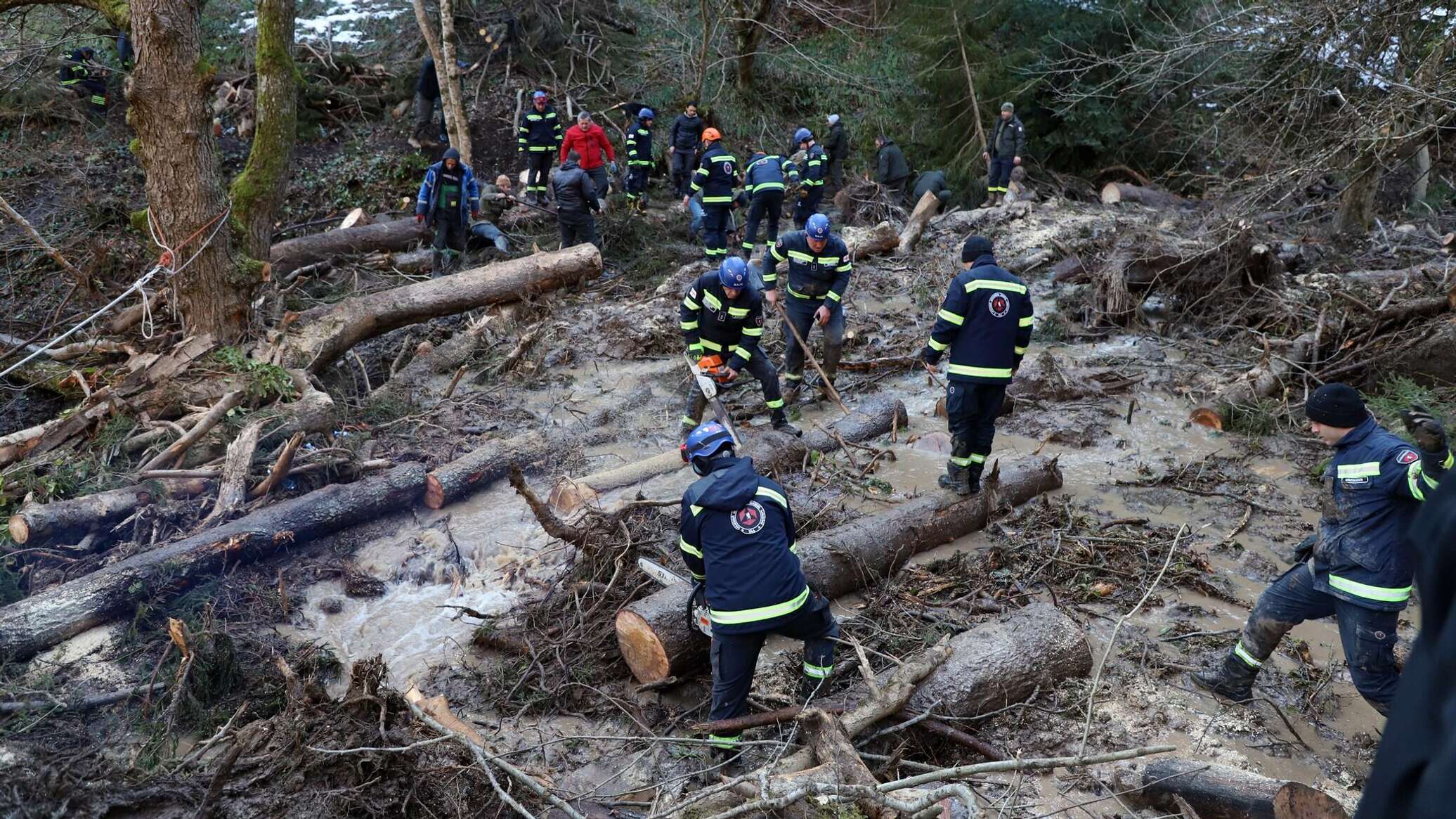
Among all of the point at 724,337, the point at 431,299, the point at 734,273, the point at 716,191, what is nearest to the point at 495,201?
the point at 716,191

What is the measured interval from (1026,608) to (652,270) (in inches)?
343

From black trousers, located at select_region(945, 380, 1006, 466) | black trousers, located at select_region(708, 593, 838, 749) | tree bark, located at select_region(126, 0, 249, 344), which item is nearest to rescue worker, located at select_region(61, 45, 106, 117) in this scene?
tree bark, located at select_region(126, 0, 249, 344)

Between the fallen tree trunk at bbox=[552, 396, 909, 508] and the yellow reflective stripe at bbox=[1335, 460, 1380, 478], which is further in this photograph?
the fallen tree trunk at bbox=[552, 396, 909, 508]

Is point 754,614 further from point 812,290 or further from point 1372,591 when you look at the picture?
point 812,290

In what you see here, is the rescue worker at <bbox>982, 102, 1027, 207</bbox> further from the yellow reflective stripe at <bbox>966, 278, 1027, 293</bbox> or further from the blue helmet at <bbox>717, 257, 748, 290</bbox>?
the yellow reflective stripe at <bbox>966, 278, 1027, 293</bbox>

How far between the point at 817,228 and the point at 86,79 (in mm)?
12469

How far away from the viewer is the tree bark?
7531 mm

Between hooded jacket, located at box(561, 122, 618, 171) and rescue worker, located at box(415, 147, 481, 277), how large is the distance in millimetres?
2123

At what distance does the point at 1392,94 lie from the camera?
783cm

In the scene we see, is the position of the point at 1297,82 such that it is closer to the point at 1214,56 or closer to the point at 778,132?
the point at 1214,56

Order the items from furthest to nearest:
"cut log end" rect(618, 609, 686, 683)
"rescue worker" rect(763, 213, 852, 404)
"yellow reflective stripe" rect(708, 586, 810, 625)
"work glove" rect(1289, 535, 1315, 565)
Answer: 1. "rescue worker" rect(763, 213, 852, 404)
2. "cut log end" rect(618, 609, 686, 683)
3. "work glove" rect(1289, 535, 1315, 565)
4. "yellow reflective stripe" rect(708, 586, 810, 625)

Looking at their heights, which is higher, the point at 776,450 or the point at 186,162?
the point at 186,162

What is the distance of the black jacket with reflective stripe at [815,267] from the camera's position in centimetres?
880

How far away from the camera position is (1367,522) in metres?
4.32
